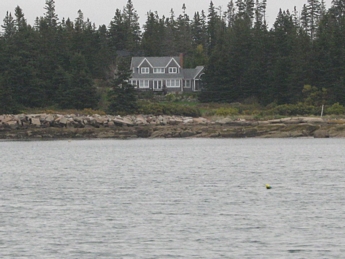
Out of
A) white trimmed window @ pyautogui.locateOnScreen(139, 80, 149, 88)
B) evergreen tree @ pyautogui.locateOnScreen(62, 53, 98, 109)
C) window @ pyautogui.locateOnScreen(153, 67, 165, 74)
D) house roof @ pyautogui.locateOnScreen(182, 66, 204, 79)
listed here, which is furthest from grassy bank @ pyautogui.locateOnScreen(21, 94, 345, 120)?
window @ pyautogui.locateOnScreen(153, 67, 165, 74)

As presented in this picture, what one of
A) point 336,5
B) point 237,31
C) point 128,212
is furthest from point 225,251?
point 336,5

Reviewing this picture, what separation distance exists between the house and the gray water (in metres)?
64.9

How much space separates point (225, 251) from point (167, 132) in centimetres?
5168

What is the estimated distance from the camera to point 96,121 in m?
75.1

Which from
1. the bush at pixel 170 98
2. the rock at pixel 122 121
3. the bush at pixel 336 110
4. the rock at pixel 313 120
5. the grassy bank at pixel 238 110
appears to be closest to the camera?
the rock at pixel 313 120

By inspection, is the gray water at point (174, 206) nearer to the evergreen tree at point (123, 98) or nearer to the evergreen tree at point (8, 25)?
the evergreen tree at point (123, 98)

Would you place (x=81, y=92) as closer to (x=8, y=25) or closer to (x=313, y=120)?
(x=313, y=120)

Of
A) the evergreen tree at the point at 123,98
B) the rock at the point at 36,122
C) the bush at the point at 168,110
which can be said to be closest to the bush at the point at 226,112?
the bush at the point at 168,110

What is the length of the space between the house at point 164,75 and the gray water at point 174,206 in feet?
213

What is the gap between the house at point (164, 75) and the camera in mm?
117938

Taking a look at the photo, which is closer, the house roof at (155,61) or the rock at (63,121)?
the rock at (63,121)

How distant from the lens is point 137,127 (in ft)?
243

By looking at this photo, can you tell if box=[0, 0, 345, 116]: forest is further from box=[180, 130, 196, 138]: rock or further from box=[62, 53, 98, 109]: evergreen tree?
box=[180, 130, 196, 138]: rock

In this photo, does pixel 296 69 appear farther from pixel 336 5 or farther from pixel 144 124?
pixel 336 5
